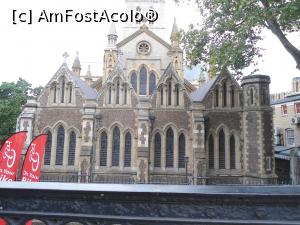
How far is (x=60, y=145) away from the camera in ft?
70.8

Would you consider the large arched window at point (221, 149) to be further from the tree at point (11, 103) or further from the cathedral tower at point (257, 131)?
the tree at point (11, 103)

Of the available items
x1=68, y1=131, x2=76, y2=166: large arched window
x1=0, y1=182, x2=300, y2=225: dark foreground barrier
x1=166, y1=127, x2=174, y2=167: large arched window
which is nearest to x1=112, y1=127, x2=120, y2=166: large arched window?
x1=68, y1=131, x2=76, y2=166: large arched window

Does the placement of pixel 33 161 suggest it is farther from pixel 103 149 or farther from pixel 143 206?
pixel 103 149

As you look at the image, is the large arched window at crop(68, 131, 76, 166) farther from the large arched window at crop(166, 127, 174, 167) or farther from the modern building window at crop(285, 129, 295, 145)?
the modern building window at crop(285, 129, 295, 145)

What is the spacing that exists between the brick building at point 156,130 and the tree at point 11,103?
12.2m

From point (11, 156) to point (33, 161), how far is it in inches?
31.9

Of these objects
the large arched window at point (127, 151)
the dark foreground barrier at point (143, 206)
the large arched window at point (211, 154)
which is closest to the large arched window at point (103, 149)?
the large arched window at point (127, 151)

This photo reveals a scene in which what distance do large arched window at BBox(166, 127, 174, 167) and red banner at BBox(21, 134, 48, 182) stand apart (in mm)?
11702

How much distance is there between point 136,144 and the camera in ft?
69.0

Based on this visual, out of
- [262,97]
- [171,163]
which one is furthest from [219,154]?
[262,97]

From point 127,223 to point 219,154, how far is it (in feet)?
68.0

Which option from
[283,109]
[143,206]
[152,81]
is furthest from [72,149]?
[283,109]

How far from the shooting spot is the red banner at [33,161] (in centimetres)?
1023

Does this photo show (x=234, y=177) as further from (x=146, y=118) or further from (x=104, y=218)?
(x=104, y=218)
